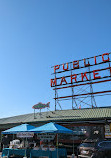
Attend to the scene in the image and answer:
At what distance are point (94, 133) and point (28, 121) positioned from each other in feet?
25.3

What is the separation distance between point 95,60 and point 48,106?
28.3 ft

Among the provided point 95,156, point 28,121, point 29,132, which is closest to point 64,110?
point 28,121

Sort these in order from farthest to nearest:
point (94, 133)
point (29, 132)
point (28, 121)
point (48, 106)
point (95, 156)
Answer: point (48, 106), point (28, 121), point (94, 133), point (29, 132), point (95, 156)

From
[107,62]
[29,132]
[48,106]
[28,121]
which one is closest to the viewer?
[29,132]

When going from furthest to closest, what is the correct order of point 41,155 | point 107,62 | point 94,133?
1. point 107,62
2. point 94,133
3. point 41,155

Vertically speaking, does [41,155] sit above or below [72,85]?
below

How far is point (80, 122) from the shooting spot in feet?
58.8

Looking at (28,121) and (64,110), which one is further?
(64,110)

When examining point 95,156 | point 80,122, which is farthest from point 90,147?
point 80,122

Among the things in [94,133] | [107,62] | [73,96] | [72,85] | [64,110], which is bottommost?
[94,133]

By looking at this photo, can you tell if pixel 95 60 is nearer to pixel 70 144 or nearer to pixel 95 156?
pixel 70 144

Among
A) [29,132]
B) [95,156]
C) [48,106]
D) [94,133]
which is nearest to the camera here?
[95,156]

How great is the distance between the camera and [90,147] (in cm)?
1167

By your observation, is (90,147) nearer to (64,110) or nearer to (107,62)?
(64,110)
